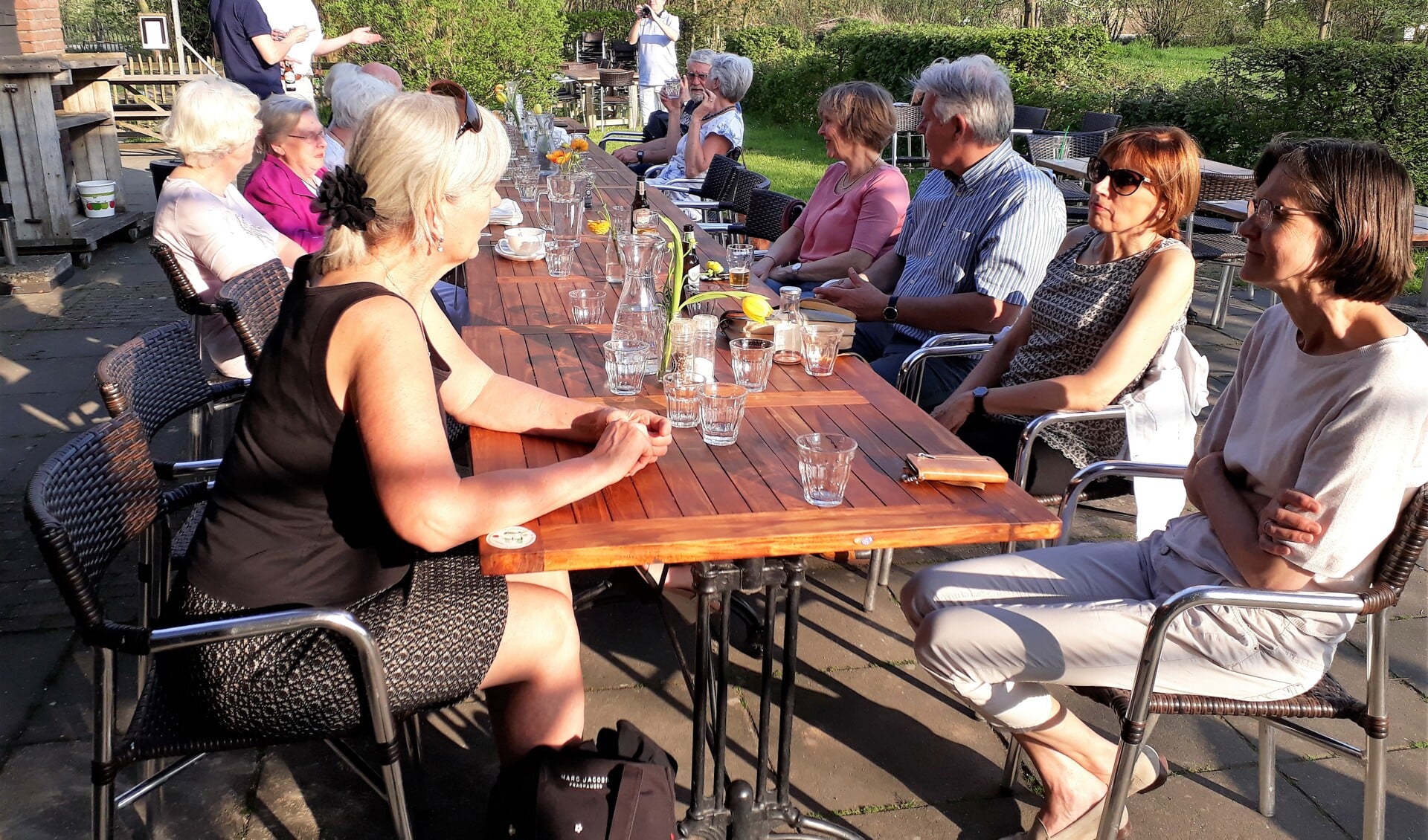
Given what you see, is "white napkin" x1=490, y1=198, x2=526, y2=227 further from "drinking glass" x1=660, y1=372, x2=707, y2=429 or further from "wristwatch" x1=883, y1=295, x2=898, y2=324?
"drinking glass" x1=660, y1=372, x2=707, y2=429

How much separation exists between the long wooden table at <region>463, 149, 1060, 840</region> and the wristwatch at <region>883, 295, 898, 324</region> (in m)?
0.96

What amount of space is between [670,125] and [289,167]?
410 cm

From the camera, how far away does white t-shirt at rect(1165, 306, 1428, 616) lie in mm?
1741

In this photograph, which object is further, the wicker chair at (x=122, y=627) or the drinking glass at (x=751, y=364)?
the drinking glass at (x=751, y=364)

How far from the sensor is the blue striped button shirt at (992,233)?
339 centimetres

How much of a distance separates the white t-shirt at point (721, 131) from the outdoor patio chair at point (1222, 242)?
8.78 feet

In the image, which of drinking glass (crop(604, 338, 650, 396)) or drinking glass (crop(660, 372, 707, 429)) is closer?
drinking glass (crop(660, 372, 707, 429))

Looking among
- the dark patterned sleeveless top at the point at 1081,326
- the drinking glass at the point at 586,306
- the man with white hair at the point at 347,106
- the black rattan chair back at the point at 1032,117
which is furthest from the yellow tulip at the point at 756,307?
the black rattan chair back at the point at 1032,117

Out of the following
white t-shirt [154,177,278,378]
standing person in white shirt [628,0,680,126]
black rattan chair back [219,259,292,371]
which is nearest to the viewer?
black rattan chair back [219,259,292,371]

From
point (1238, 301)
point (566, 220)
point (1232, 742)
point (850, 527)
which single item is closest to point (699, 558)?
point (850, 527)

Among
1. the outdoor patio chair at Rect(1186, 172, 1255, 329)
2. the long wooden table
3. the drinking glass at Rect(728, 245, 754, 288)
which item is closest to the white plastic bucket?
the drinking glass at Rect(728, 245, 754, 288)

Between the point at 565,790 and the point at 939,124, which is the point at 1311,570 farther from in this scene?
the point at 939,124

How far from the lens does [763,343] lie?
2604 millimetres

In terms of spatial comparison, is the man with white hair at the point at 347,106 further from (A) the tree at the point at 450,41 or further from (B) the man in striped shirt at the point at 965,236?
(A) the tree at the point at 450,41
